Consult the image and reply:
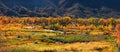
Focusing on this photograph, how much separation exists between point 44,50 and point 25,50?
4.52 metres

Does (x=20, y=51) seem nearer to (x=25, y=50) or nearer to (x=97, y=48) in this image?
(x=25, y=50)

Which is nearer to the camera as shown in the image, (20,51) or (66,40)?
(20,51)

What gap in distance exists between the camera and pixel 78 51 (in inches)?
2963

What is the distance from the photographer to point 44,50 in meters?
76.6

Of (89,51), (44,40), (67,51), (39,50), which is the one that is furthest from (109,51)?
(44,40)

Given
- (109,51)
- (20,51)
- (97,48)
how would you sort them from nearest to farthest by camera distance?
(20,51) < (109,51) < (97,48)

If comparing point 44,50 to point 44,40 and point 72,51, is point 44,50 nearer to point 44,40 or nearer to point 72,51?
point 72,51

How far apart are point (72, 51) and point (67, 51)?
2.16 meters

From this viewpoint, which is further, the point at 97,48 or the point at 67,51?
the point at 97,48

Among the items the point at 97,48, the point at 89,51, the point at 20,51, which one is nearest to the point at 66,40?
the point at 97,48

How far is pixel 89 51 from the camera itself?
252 ft

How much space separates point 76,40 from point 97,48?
83.6 feet

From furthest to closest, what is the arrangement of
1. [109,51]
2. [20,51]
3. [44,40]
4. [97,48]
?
[44,40]
[97,48]
[109,51]
[20,51]

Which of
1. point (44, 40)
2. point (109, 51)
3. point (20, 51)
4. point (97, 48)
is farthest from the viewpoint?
point (44, 40)
